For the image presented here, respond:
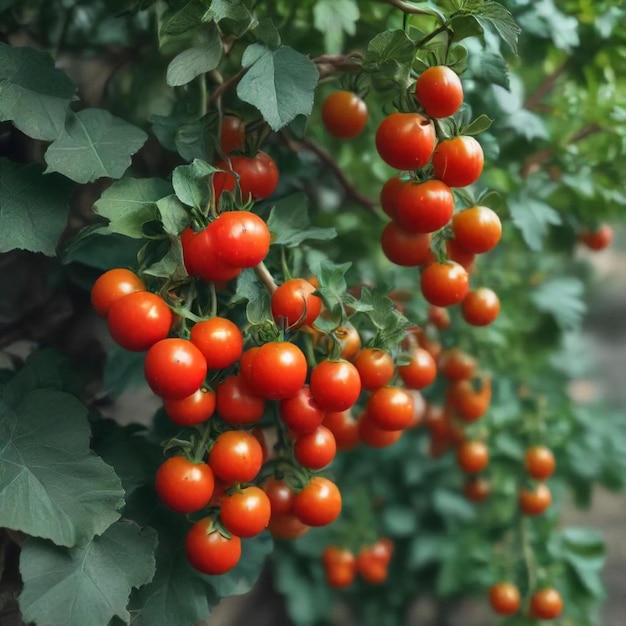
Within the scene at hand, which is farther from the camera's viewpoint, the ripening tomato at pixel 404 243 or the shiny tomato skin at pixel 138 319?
Result: the ripening tomato at pixel 404 243

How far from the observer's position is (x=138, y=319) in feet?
1.82

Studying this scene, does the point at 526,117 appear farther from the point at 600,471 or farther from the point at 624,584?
the point at 624,584

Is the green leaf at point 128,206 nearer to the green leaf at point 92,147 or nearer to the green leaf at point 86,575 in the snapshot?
the green leaf at point 92,147

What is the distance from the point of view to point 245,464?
0.59 metres

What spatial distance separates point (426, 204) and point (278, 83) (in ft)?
0.53

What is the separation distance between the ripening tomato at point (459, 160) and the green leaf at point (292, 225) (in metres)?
0.13

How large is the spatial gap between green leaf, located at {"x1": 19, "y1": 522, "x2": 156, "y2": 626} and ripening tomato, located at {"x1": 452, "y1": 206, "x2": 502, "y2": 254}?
395 millimetres

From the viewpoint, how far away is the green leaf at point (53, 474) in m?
0.58

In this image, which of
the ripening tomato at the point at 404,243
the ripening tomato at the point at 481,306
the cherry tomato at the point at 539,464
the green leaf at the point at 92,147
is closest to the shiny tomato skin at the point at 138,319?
the green leaf at the point at 92,147

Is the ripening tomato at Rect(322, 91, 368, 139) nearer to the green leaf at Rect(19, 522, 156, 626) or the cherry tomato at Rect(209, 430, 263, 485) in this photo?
the cherry tomato at Rect(209, 430, 263, 485)

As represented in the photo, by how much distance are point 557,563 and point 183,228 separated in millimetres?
953

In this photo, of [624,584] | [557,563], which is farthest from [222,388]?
[624,584]

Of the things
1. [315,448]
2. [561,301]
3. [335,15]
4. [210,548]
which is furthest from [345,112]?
[561,301]

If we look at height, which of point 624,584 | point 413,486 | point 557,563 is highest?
point 557,563
